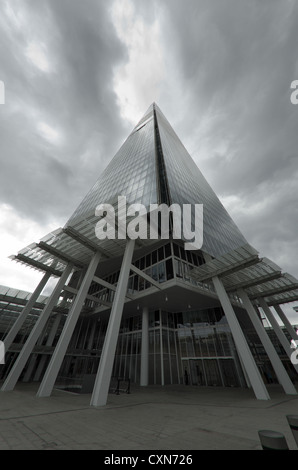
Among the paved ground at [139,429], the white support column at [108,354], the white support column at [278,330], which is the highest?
the white support column at [278,330]

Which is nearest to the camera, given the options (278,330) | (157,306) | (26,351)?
(26,351)

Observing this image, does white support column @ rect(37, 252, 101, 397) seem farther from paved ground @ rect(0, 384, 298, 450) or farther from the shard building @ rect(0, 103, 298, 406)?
paved ground @ rect(0, 384, 298, 450)

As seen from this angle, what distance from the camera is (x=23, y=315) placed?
757 inches

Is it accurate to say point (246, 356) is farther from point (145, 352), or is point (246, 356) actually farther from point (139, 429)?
point (145, 352)

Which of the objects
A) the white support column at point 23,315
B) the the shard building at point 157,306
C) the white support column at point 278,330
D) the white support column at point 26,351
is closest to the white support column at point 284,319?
the the shard building at point 157,306

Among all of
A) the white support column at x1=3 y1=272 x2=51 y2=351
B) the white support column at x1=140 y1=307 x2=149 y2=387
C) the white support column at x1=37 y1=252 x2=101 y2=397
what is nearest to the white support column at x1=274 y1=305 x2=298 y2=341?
the white support column at x1=140 y1=307 x2=149 y2=387

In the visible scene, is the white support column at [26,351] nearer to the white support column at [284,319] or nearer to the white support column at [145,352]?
the white support column at [145,352]

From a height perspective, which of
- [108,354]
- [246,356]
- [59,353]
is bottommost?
[108,354]

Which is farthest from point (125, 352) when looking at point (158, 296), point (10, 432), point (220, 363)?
point (10, 432)

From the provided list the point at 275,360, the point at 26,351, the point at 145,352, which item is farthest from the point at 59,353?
the point at 275,360

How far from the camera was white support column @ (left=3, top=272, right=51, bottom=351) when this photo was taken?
18.6m

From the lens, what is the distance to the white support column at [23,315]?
1861 centimetres
